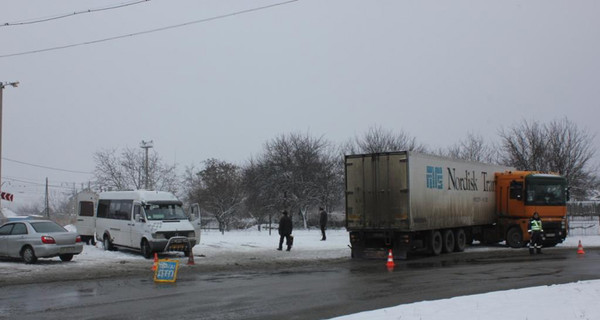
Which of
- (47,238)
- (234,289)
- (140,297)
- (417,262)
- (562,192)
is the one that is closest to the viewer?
(140,297)

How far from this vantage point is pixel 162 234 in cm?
2064

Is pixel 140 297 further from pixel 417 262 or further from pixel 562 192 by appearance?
pixel 562 192

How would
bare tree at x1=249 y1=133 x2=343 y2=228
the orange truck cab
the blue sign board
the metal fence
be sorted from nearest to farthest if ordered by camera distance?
the blue sign board
the orange truck cab
the metal fence
bare tree at x1=249 y1=133 x2=343 y2=228

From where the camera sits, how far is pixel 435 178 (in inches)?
862

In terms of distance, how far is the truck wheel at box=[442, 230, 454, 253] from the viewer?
76.4 feet

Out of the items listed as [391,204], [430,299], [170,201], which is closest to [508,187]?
[391,204]

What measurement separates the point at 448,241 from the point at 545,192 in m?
5.97

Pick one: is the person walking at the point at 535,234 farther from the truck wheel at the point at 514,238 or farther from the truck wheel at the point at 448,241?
the truck wheel at the point at 448,241

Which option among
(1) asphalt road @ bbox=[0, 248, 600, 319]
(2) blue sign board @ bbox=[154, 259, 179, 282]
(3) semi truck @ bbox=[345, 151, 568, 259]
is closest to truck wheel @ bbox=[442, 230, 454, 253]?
(3) semi truck @ bbox=[345, 151, 568, 259]

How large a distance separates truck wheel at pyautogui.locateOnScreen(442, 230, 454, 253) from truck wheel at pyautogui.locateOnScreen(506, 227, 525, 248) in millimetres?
4500

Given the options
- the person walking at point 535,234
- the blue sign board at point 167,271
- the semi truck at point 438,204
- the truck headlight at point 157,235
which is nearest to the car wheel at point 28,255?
the truck headlight at point 157,235

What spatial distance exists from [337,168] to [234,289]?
38.1 meters

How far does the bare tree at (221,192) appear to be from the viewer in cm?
5381

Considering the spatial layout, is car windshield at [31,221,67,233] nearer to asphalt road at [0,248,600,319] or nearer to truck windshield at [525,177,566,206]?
asphalt road at [0,248,600,319]
